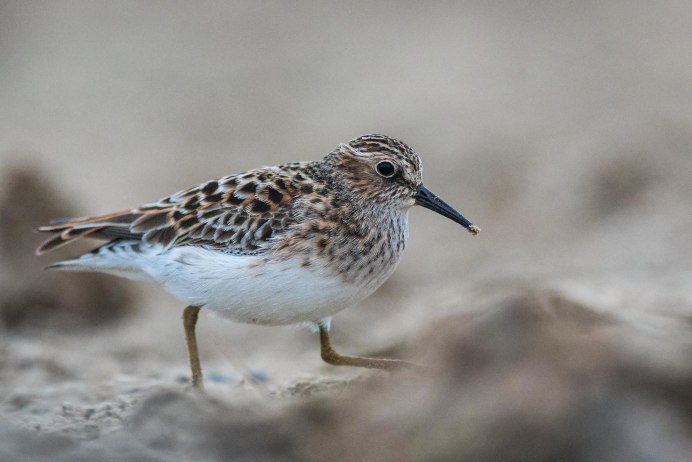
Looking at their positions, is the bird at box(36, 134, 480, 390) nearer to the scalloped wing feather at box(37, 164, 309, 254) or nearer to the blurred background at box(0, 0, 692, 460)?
the scalloped wing feather at box(37, 164, 309, 254)

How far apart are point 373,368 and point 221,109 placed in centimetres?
948

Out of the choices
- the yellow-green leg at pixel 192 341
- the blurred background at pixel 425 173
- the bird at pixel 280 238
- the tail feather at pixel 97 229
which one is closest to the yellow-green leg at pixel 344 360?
the bird at pixel 280 238

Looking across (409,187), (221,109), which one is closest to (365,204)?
(409,187)

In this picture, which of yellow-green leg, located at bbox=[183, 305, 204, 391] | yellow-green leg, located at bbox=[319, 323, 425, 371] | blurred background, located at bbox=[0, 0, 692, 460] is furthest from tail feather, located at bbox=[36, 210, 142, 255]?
yellow-green leg, located at bbox=[319, 323, 425, 371]

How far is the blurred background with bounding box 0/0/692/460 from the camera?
15.4 ft

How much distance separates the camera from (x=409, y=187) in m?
6.74

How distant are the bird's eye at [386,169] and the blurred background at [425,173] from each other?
3.21ft

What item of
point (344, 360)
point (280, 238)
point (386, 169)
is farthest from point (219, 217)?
point (344, 360)

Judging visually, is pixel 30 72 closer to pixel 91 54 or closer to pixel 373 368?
pixel 91 54

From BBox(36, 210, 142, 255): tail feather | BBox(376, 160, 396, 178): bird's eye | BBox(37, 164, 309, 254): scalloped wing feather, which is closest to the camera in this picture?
BBox(37, 164, 309, 254): scalloped wing feather

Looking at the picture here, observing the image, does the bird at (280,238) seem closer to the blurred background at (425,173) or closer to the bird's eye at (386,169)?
the bird's eye at (386,169)

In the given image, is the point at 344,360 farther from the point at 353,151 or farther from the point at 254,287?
the point at 353,151

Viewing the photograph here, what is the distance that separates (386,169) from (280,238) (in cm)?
88

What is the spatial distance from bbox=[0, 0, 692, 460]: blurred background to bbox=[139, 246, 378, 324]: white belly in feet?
1.73
